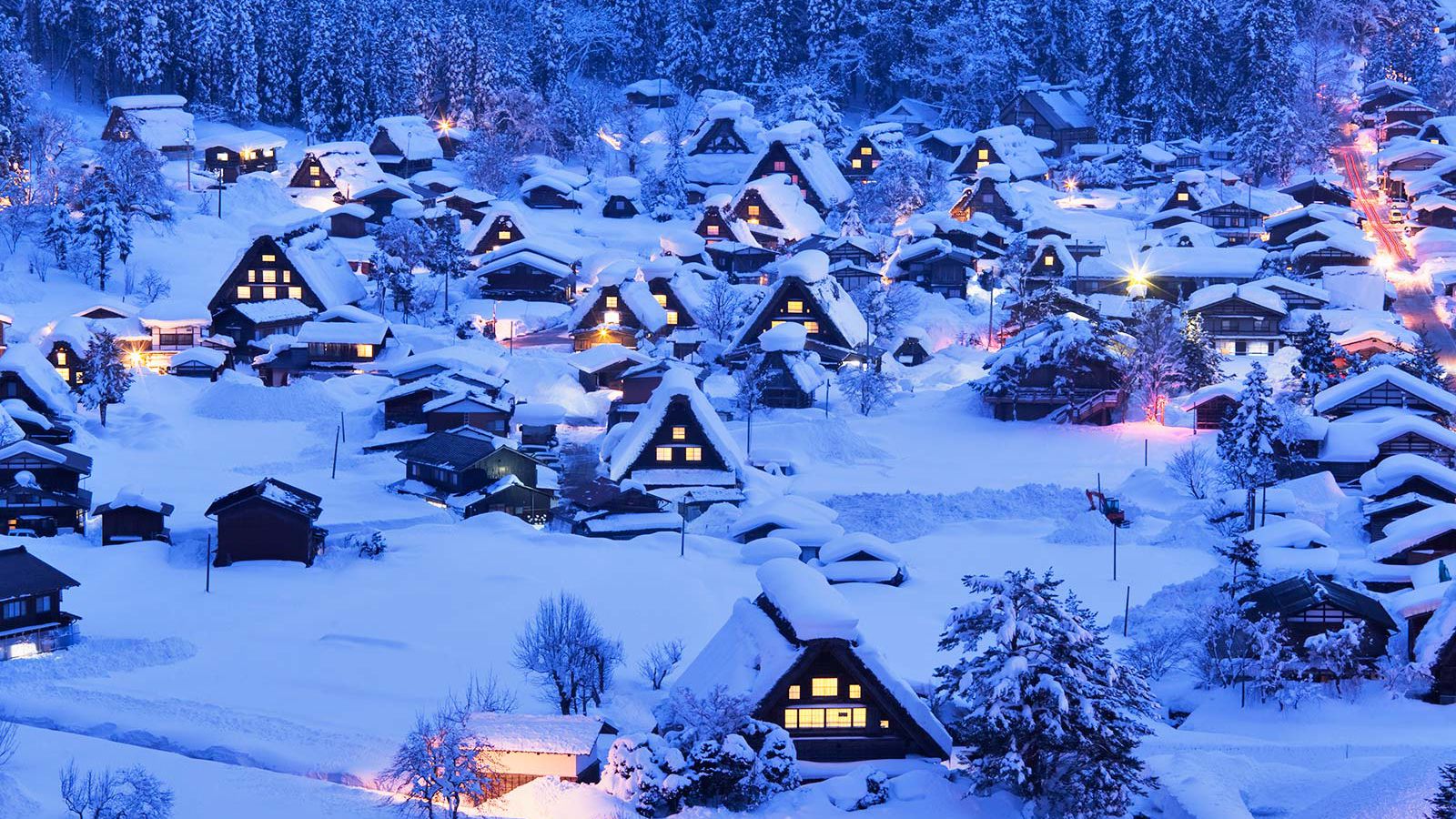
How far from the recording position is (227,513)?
1427 inches

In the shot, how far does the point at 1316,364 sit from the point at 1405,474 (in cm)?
1085

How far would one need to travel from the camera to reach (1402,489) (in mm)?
40156

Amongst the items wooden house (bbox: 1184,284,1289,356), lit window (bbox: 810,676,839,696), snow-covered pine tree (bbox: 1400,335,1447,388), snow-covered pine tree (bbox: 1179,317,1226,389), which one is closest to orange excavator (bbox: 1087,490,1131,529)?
snow-covered pine tree (bbox: 1179,317,1226,389)

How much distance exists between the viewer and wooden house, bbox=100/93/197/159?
7425cm

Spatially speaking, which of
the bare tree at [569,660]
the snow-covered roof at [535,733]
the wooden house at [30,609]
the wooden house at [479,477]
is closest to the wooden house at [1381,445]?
the wooden house at [479,477]

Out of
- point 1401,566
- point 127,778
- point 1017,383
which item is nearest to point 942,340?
point 1017,383

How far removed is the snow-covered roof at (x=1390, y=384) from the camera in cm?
4656

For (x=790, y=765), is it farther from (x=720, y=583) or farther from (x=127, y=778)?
(x=720, y=583)

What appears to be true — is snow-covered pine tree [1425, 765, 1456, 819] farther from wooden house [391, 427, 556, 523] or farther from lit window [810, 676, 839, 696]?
wooden house [391, 427, 556, 523]

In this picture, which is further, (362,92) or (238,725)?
(362,92)

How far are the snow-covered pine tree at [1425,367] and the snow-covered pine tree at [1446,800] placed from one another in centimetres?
3152

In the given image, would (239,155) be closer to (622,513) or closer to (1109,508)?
(622,513)

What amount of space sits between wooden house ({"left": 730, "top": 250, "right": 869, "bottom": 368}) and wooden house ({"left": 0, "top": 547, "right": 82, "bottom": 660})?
27.9m

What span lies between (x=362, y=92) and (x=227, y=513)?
1983 inches
